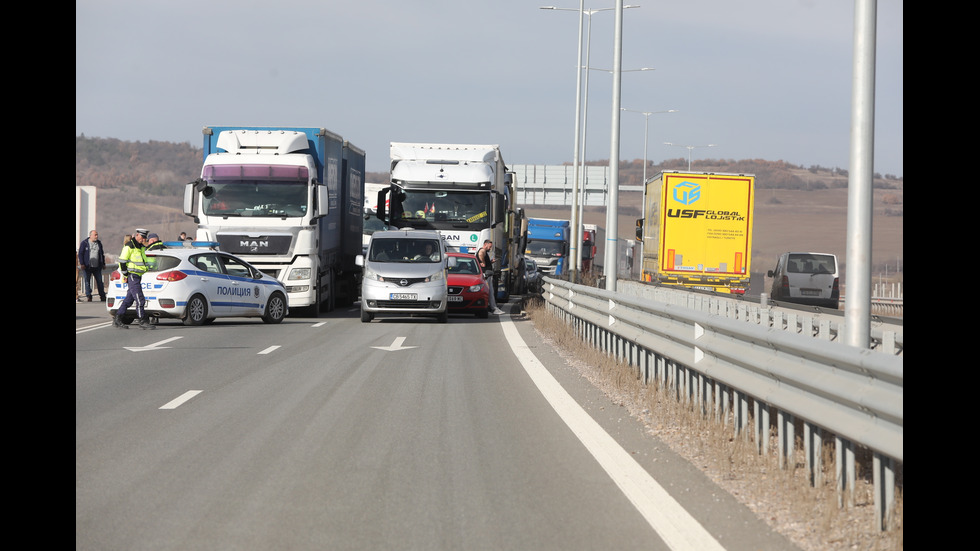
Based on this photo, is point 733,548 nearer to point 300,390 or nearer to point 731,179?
point 300,390

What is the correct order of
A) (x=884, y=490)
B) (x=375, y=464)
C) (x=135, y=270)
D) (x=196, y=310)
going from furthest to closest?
(x=196, y=310), (x=135, y=270), (x=375, y=464), (x=884, y=490)

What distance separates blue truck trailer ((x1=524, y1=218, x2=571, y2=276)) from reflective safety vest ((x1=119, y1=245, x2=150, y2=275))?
33810mm

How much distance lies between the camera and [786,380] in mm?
7324

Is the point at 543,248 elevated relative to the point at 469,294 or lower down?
elevated

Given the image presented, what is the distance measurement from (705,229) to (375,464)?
2359 centimetres

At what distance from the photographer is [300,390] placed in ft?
39.4

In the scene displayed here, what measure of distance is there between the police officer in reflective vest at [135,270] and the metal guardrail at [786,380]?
36.9 feet

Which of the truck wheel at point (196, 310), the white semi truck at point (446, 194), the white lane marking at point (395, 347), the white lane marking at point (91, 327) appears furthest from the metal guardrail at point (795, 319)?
the white lane marking at point (91, 327)

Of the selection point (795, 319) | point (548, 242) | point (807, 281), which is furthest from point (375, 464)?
point (548, 242)

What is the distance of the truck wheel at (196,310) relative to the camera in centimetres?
2227

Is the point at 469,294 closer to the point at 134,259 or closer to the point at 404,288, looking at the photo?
the point at 404,288

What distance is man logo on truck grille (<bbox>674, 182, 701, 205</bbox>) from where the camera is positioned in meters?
30.3

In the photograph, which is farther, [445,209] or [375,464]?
[445,209]

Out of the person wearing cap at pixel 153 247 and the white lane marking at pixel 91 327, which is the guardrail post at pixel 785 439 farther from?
the person wearing cap at pixel 153 247
